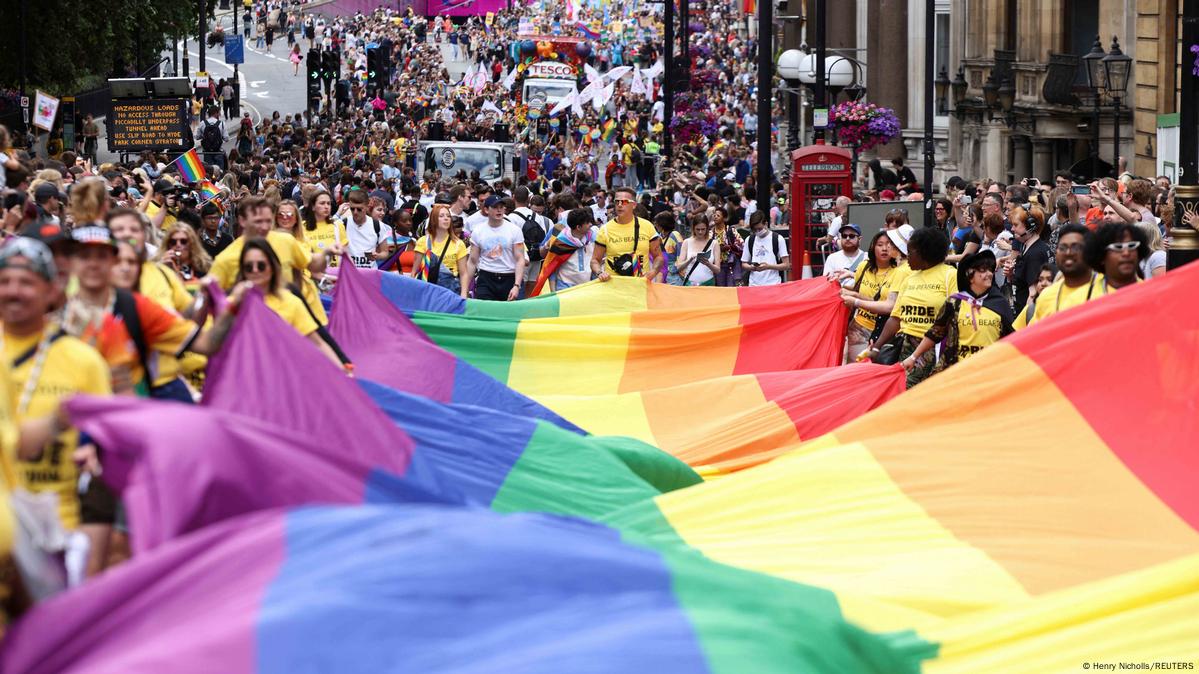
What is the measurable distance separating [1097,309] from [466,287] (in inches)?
370

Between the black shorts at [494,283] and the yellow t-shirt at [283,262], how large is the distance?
6561 mm

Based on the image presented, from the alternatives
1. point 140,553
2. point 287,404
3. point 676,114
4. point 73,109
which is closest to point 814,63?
point 676,114

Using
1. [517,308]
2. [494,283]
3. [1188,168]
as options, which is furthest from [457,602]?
[494,283]

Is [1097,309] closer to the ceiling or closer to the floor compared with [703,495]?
closer to the ceiling

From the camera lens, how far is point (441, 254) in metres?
18.1

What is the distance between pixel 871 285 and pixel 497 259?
4.80 metres

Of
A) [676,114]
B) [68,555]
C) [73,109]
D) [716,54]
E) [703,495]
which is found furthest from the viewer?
[716,54]

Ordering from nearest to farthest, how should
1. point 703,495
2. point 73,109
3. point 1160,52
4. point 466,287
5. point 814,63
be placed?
point 703,495 → point 466,287 → point 1160,52 → point 814,63 → point 73,109

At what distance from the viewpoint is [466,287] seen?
18.1 meters

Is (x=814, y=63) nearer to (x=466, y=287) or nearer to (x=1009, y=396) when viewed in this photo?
(x=466, y=287)

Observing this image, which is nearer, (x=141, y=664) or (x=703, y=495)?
(x=141, y=664)

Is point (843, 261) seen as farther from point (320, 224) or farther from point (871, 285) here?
point (320, 224)

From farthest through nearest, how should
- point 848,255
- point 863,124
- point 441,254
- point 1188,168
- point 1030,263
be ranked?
1. point 863,124
2. point 441,254
3. point 848,255
4. point 1030,263
5. point 1188,168

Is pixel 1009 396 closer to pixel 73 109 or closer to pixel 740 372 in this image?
pixel 740 372
